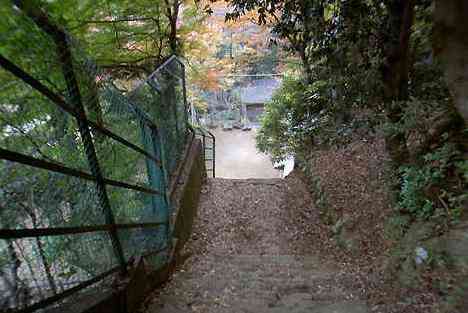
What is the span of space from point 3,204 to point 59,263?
1.95 ft

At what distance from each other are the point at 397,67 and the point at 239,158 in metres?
15.1

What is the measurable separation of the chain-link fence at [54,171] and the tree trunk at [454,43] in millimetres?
2617

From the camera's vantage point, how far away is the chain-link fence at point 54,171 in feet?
5.44

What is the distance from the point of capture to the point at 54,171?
Answer: 179 cm

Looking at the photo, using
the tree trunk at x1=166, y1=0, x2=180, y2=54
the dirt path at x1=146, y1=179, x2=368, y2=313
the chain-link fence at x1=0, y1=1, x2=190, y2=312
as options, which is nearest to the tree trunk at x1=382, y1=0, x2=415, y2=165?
the dirt path at x1=146, y1=179, x2=368, y2=313

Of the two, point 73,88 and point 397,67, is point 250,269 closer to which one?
point 397,67

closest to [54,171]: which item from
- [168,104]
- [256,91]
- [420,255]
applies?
[420,255]

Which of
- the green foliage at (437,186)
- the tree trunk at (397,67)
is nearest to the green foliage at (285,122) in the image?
the tree trunk at (397,67)

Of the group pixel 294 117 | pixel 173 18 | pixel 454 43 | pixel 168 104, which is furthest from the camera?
pixel 294 117

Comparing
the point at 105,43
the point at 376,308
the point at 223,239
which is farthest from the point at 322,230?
the point at 105,43

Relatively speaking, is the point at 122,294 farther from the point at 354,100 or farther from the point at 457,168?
the point at 354,100

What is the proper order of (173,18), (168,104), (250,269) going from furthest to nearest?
(173,18), (168,104), (250,269)

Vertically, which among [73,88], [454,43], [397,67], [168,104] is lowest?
[73,88]

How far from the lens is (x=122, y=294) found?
260 cm
